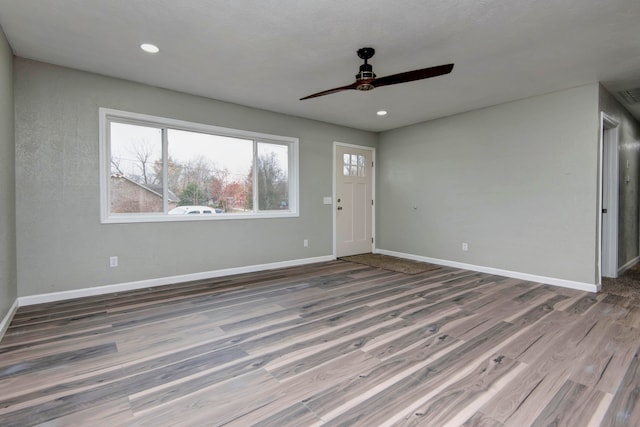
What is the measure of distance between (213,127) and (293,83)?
138cm

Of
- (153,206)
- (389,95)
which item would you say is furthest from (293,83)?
(153,206)

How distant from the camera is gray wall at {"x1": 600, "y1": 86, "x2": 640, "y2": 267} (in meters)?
4.42

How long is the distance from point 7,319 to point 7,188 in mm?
1156

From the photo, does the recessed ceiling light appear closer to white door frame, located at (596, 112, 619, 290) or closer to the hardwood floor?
the hardwood floor

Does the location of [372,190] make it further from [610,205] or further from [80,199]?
[80,199]

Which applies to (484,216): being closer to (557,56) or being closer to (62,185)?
(557,56)

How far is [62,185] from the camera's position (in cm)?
332

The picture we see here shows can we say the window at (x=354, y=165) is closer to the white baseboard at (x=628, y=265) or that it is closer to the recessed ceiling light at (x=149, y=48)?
the recessed ceiling light at (x=149, y=48)

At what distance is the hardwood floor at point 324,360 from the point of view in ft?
5.30

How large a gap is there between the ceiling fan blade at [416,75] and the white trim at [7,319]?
369cm

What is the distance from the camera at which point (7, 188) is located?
2.77m

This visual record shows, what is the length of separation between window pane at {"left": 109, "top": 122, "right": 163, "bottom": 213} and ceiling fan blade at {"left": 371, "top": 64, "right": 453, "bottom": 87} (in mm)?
2927

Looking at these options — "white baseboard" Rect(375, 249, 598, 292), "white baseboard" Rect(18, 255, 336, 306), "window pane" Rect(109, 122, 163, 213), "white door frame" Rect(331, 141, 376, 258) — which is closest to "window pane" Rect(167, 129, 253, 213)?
"window pane" Rect(109, 122, 163, 213)

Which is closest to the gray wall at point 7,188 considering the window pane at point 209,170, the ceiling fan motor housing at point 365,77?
the window pane at point 209,170
